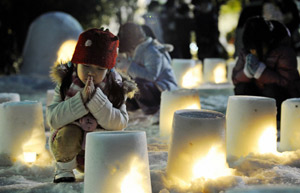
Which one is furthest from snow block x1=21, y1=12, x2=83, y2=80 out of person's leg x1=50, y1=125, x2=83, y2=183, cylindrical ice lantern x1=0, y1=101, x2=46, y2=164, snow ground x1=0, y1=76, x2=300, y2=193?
person's leg x1=50, y1=125, x2=83, y2=183

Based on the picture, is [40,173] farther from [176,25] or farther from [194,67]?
[176,25]

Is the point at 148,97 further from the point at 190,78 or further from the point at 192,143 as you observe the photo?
the point at 192,143

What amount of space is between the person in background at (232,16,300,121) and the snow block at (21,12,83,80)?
5.71 m

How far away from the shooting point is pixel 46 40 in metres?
9.88

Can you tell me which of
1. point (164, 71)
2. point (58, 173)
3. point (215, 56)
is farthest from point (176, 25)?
point (58, 173)

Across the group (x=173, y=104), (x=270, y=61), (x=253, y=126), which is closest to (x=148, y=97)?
(x=173, y=104)

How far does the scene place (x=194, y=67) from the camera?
828cm

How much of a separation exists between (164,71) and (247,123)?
216 cm

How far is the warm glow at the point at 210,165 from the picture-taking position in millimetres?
2816

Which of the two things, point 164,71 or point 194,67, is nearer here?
point 164,71

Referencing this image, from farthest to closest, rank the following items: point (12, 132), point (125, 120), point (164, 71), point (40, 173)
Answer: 1. point (164, 71)
2. point (12, 132)
3. point (40, 173)
4. point (125, 120)

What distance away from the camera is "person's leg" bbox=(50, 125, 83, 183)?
111 inches

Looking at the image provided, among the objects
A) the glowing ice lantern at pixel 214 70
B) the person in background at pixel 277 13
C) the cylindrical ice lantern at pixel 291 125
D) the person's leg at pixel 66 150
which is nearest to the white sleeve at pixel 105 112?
the person's leg at pixel 66 150

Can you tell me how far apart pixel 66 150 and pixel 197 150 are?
90cm
